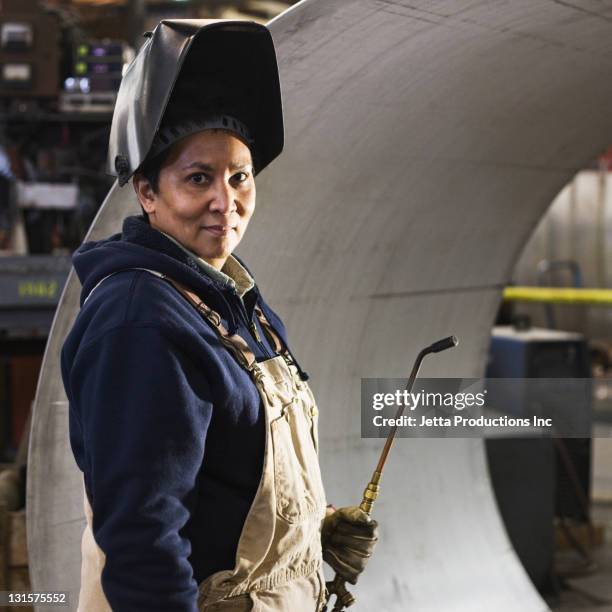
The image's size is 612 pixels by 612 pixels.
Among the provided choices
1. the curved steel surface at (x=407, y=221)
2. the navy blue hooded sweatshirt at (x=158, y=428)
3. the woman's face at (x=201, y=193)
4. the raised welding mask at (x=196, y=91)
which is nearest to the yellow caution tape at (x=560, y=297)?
the curved steel surface at (x=407, y=221)

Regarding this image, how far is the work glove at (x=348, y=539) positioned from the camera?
2402 mm

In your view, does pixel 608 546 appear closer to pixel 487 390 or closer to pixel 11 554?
pixel 487 390

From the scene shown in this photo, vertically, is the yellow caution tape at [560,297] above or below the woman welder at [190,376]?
below

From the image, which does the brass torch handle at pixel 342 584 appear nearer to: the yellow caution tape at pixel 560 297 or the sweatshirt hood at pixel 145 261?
the sweatshirt hood at pixel 145 261

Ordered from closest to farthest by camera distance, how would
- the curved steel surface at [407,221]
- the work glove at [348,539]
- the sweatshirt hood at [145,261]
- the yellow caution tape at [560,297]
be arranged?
the sweatshirt hood at [145,261] → the work glove at [348,539] → the curved steel surface at [407,221] → the yellow caution tape at [560,297]

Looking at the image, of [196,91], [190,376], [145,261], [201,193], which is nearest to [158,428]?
[190,376]

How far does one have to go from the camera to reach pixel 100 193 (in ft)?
26.0

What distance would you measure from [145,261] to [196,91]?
1.27 feet

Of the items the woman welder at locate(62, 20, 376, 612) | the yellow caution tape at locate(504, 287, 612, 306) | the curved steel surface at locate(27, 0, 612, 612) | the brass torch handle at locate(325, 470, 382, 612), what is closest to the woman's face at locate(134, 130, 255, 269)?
the woman welder at locate(62, 20, 376, 612)

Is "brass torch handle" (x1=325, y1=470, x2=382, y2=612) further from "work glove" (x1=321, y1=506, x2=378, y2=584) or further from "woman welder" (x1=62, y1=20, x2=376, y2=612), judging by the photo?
"woman welder" (x1=62, y1=20, x2=376, y2=612)

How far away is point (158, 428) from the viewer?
1635mm

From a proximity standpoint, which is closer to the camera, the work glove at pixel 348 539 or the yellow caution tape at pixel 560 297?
the work glove at pixel 348 539

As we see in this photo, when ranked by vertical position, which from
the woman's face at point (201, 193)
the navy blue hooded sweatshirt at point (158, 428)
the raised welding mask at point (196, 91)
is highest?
the raised welding mask at point (196, 91)

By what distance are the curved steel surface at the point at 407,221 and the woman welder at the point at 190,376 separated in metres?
0.59
